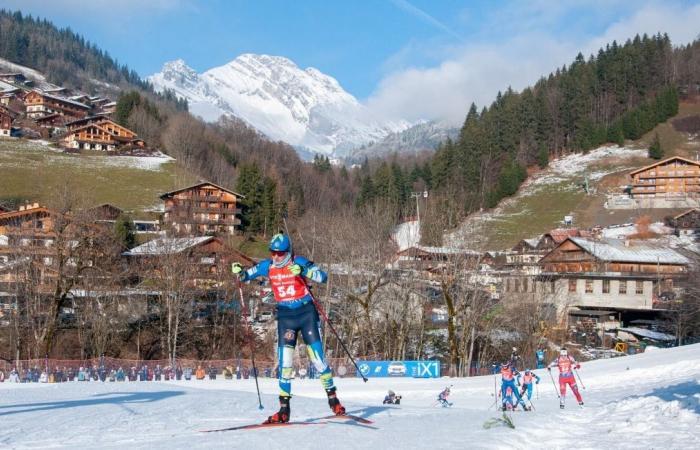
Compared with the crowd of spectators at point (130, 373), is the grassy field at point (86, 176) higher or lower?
→ higher

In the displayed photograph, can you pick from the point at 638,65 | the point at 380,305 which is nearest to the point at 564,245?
the point at 380,305

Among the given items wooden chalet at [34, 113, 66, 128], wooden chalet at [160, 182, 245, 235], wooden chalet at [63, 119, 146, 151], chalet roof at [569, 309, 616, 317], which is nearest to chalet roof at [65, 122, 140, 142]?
wooden chalet at [63, 119, 146, 151]

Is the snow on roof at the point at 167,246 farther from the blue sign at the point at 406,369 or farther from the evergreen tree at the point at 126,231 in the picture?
the blue sign at the point at 406,369

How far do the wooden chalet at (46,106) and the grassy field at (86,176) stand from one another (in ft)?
134

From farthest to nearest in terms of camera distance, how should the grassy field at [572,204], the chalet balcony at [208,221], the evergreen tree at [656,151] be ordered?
the evergreen tree at [656,151] < the grassy field at [572,204] < the chalet balcony at [208,221]

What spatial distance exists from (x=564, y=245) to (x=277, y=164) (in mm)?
85756

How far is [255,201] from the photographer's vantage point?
332 feet

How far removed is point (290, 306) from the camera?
988 centimetres

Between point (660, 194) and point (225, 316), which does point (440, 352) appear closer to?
point (225, 316)

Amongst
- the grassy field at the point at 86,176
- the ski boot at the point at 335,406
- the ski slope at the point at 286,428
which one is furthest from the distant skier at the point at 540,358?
the grassy field at the point at 86,176

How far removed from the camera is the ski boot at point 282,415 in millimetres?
9269

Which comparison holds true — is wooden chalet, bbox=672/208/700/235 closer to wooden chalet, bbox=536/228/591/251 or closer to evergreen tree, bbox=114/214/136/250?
wooden chalet, bbox=536/228/591/251

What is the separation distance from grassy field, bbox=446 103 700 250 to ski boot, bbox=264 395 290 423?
290 ft

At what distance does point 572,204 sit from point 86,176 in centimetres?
8349
